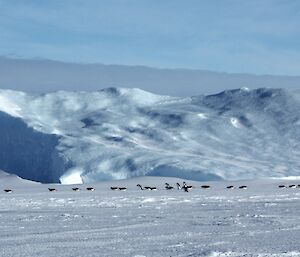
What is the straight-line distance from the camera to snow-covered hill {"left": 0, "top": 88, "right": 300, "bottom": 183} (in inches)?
1499

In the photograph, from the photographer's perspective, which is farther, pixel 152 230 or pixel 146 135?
pixel 146 135

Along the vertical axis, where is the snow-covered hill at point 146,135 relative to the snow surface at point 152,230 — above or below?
above

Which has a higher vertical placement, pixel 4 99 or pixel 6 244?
pixel 4 99

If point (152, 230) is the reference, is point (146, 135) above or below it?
above

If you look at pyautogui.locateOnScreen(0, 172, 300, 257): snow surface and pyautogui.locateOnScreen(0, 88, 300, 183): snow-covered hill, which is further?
pyautogui.locateOnScreen(0, 88, 300, 183): snow-covered hill

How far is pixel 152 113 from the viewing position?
4634 cm

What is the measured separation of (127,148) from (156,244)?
3183 cm

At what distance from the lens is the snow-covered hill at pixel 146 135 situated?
38.1 m

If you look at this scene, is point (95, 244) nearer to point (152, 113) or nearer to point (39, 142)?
point (39, 142)

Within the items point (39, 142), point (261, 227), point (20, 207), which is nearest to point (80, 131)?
point (39, 142)

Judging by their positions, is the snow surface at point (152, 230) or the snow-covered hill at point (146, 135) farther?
the snow-covered hill at point (146, 135)

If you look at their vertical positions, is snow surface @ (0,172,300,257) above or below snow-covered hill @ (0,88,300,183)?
below

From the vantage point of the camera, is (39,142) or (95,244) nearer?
(95,244)

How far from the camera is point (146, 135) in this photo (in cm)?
4403
